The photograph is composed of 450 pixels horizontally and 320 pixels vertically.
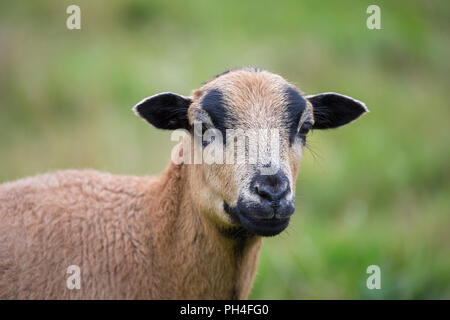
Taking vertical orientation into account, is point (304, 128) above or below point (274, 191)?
above

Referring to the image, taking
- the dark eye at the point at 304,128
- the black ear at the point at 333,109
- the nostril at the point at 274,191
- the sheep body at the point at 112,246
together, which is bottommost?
the sheep body at the point at 112,246

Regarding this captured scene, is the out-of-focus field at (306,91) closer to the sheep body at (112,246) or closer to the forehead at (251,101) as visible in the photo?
the sheep body at (112,246)

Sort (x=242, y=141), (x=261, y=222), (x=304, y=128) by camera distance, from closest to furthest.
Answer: (x=261, y=222) → (x=242, y=141) → (x=304, y=128)

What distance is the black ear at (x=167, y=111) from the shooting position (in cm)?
559

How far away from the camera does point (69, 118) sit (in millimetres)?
12742

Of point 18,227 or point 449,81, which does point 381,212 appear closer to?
point 449,81

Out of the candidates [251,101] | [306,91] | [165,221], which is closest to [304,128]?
[251,101]

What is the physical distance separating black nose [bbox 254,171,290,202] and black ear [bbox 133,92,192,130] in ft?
4.48

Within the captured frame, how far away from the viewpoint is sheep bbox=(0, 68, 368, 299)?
533cm

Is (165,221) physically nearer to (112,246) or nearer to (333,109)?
(112,246)

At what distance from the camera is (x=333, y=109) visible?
20.2 ft

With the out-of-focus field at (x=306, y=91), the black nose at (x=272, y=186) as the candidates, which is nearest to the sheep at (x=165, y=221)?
the black nose at (x=272, y=186)

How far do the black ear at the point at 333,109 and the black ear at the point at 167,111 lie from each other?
1.50 meters

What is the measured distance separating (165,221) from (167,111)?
1.24 meters
